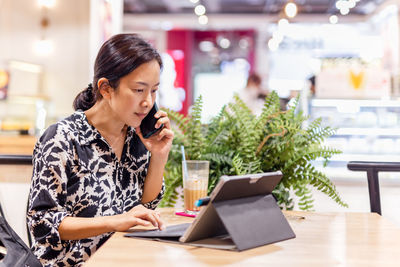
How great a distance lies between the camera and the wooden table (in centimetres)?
110

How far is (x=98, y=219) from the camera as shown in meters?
1.43

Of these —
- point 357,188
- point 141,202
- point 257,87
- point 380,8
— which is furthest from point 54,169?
point 380,8

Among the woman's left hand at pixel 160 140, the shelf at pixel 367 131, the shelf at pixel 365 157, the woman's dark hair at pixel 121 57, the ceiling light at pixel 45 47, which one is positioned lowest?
the shelf at pixel 365 157

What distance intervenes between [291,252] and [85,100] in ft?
3.33

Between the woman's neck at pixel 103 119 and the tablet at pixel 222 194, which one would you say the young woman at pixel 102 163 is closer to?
the woman's neck at pixel 103 119

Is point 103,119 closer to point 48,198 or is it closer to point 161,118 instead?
point 161,118

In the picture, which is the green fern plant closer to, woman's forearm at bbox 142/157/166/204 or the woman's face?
woman's forearm at bbox 142/157/166/204

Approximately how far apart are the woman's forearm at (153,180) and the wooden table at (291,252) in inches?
18.3

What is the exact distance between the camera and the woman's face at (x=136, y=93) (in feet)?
5.32

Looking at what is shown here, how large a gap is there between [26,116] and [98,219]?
635cm

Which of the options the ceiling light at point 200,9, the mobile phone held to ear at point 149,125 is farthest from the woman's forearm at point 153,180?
the ceiling light at point 200,9

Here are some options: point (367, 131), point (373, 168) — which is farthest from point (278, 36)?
point (373, 168)

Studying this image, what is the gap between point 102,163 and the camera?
167cm

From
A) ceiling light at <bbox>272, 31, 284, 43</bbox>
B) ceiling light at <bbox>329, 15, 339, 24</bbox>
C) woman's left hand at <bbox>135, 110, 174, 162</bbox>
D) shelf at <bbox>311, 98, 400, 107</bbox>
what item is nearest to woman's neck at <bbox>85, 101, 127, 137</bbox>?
woman's left hand at <bbox>135, 110, 174, 162</bbox>
